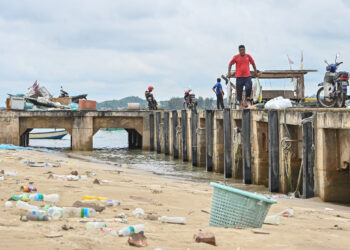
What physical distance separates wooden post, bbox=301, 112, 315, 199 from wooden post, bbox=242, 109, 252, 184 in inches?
182

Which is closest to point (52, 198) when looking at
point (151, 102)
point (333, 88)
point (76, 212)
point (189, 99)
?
point (76, 212)

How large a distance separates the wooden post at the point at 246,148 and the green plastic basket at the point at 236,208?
31.3ft

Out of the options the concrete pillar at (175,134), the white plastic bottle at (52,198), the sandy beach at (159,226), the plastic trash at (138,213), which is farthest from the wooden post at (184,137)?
the plastic trash at (138,213)

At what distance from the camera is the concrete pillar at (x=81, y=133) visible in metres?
32.4

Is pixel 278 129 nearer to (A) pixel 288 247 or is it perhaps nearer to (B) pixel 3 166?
(B) pixel 3 166

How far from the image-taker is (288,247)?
5367mm

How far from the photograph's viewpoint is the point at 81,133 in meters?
32.5

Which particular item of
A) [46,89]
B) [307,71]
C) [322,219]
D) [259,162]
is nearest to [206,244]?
[322,219]

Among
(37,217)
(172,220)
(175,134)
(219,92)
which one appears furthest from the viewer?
(175,134)

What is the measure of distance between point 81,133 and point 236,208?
27400 millimetres

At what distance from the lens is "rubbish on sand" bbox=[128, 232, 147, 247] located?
4.81m

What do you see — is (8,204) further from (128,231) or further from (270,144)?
(270,144)

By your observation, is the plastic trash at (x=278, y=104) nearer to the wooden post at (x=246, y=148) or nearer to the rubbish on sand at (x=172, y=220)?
A: the wooden post at (x=246, y=148)

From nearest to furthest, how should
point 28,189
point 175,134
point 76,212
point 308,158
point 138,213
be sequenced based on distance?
point 76,212, point 138,213, point 28,189, point 308,158, point 175,134
